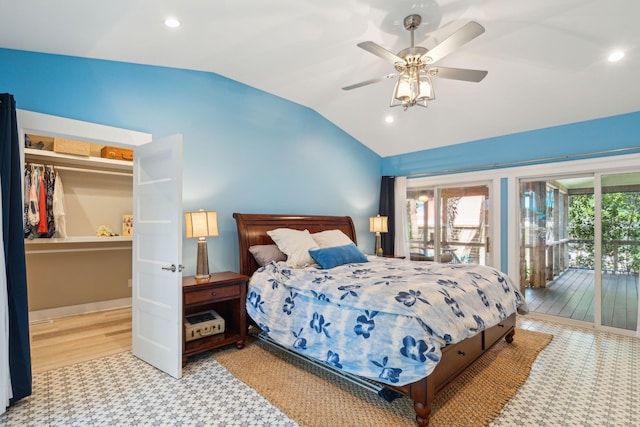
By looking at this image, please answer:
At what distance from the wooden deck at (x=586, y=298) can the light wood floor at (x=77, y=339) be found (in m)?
5.21

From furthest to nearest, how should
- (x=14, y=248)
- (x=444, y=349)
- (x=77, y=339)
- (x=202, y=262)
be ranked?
(x=77, y=339)
(x=202, y=262)
(x=14, y=248)
(x=444, y=349)

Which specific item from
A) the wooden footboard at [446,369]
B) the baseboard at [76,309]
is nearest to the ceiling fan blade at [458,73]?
the wooden footboard at [446,369]

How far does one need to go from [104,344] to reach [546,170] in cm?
564

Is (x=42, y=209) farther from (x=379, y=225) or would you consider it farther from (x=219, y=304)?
(x=379, y=225)

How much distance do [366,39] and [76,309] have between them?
194 inches

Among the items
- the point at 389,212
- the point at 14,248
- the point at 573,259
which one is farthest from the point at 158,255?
the point at 573,259

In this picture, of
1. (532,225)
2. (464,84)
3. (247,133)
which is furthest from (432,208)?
(247,133)

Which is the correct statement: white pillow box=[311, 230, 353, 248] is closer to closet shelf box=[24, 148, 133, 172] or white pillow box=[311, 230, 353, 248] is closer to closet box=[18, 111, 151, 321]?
closet box=[18, 111, 151, 321]

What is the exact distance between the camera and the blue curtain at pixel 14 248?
2174 mm

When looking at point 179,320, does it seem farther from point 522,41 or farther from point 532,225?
point 532,225

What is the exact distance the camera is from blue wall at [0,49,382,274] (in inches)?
107

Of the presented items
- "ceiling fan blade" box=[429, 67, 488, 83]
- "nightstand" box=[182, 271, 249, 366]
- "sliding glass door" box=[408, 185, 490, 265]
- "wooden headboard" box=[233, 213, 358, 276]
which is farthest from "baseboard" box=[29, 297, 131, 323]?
"ceiling fan blade" box=[429, 67, 488, 83]

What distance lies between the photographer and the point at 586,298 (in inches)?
162

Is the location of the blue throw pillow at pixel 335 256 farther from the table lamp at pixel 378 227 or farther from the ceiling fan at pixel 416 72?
the ceiling fan at pixel 416 72
